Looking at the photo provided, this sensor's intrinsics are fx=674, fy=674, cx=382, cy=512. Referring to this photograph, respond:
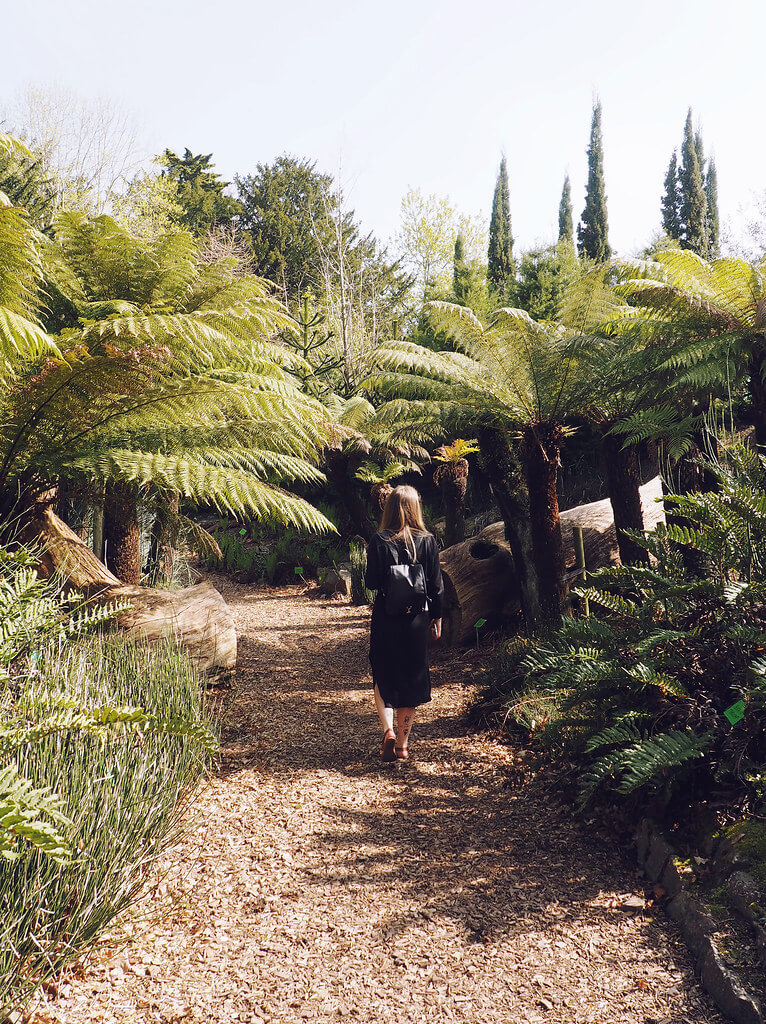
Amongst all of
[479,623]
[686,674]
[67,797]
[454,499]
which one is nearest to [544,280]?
[454,499]

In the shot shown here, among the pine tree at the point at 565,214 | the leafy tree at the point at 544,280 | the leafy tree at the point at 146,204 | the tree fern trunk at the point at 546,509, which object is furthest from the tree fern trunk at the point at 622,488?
the pine tree at the point at 565,214

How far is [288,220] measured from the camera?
2261 cm

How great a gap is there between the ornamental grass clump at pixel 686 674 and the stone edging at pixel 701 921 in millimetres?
172

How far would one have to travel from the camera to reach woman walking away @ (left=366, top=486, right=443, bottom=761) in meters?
3.45

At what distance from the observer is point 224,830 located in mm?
2670

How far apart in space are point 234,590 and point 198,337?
5.81 metres

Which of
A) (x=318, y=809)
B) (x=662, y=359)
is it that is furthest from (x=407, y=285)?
(x=318, y=809)

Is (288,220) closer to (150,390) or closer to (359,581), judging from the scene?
(359,581)

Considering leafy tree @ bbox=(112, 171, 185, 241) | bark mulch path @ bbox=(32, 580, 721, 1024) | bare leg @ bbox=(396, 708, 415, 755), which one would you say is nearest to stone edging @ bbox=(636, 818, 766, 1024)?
bark mulch path @ bbox=(32, 580, 721, 1024)

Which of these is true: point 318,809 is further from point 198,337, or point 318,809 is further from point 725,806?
point 198,337

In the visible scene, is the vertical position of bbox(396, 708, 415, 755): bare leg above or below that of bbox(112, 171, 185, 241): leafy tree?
below

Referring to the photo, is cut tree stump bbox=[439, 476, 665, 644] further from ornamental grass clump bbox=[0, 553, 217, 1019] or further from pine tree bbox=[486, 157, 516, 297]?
pine tree bbox=[486, 157, 516, 297]

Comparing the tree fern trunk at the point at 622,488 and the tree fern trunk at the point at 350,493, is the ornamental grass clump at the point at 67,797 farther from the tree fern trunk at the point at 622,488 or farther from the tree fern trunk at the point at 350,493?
the tree fern trunk at the point at 350,493

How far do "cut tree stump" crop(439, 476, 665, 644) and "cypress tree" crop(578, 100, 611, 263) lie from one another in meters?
16.6
